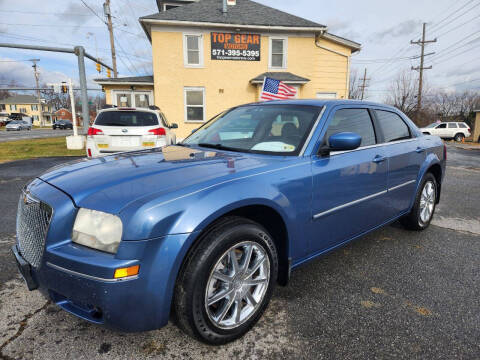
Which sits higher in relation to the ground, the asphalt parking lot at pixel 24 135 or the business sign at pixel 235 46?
the business sign at pixel 235 46

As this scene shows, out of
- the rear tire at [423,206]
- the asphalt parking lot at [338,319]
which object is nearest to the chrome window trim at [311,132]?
the asphalt parking lot at [338,319]

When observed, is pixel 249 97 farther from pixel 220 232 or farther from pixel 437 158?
pixel 220 232

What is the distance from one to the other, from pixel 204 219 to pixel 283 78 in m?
14.5

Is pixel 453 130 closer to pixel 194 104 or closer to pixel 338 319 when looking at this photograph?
pixel 194 104

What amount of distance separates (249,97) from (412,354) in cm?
1483

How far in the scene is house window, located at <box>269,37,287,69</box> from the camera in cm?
1564

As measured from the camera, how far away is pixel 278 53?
15.8m

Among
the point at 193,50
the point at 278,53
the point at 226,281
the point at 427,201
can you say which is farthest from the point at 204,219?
the point at 278,53

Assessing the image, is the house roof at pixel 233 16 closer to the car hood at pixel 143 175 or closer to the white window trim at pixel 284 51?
the white window trim at pixel 284 51

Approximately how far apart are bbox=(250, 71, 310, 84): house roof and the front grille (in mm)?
14061

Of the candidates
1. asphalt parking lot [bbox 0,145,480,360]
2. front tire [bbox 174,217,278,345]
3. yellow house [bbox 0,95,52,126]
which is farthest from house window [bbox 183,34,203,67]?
yellow house [bbox 0,95,52,126]

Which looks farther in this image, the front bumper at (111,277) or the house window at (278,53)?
the house window at (278,53)

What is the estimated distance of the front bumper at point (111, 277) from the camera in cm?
155

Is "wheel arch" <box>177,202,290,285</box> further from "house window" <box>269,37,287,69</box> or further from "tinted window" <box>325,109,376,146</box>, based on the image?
"house window" <box>269,37,287,69</box>
